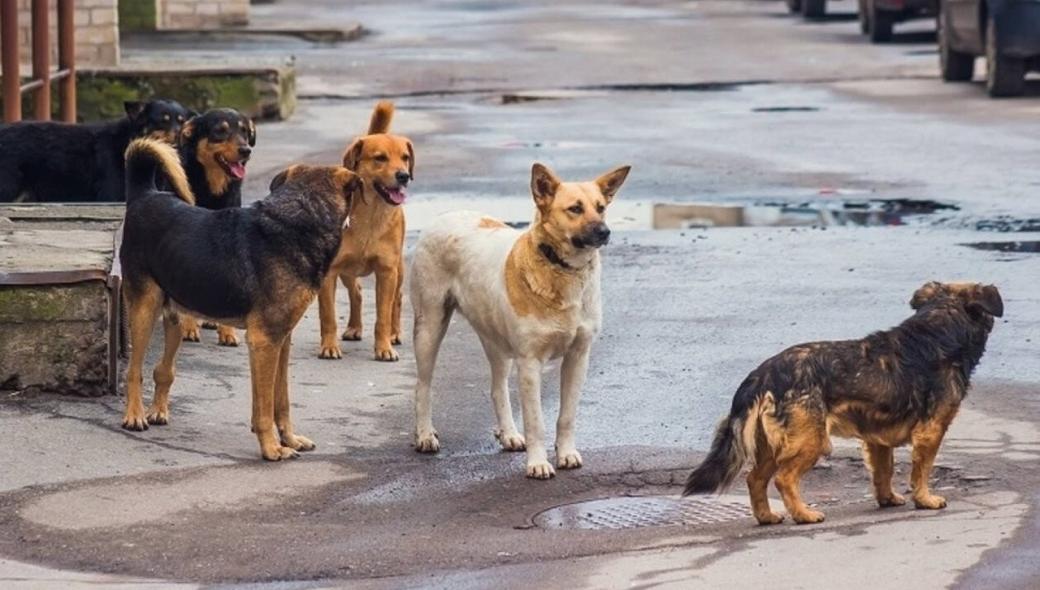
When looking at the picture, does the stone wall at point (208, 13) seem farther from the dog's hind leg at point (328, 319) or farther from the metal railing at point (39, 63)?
the dog's hind leg at point (328, 319)

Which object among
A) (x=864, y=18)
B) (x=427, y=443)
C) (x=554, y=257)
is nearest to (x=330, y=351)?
(x=427, y=443)

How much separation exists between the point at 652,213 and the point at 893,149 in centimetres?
390

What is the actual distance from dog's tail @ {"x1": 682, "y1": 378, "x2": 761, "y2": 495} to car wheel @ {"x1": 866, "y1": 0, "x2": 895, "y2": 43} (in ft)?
81.1

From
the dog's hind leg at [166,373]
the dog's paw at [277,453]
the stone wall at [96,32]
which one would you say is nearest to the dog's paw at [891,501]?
the dog's paw at [277,453]

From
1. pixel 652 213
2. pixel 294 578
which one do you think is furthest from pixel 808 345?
pixel 652 213

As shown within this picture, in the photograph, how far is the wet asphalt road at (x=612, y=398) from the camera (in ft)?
23.4

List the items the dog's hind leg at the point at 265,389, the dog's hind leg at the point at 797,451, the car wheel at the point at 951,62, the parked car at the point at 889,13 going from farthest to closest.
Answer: the parked car at the point at 889,13 < the car wheel at the point at 951,62 < the dog's hind leg at the point at 265,389 < the dog's hind leg at the point at 797,451

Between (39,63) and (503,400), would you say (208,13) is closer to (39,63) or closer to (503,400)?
(39,63)

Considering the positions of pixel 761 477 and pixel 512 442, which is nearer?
pixel 761 477

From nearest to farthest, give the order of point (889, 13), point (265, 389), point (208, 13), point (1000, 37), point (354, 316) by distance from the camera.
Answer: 1. point (265, 389)
2. point (354, 316)
3. point (1000, 37)
4. point (889, 13)
5. point (208, 13)

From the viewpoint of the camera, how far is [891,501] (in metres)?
7.59

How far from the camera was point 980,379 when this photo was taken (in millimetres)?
9758

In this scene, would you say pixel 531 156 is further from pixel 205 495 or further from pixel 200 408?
pixel 205 495

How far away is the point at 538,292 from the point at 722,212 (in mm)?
7155
